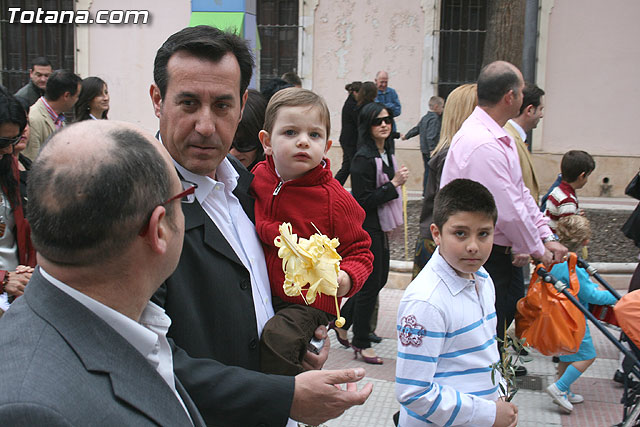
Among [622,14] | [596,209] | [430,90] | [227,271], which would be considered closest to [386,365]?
[227,271]

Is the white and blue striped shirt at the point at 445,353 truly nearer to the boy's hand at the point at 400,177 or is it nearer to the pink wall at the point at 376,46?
the boy's hand at the point at 400,177

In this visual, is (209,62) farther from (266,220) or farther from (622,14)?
(622,14)

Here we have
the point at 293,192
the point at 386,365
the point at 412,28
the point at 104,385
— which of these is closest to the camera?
the point at 104,385

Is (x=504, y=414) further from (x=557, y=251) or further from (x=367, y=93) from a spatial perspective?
(x=367, y=93)

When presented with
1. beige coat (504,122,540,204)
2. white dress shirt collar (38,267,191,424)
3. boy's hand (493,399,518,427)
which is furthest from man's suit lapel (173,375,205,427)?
beige coat (504,122,540,204)

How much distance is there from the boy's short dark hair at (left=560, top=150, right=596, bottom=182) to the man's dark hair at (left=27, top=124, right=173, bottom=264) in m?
5.13

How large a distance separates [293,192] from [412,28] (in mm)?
12918

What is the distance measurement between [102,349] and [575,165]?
17.3ft

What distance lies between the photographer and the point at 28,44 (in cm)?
1673

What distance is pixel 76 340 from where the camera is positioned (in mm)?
1074

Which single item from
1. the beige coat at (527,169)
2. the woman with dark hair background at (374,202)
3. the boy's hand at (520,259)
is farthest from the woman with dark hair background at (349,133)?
the boy's hand at (520,259)

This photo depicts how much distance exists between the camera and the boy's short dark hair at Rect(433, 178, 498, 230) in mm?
2846

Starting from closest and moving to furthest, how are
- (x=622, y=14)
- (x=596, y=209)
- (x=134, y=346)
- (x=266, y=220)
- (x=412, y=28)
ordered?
1. (x=134, y=346)
2. (x=266, y=220)
3. (x=596, y=209)
4. (x=622, y=14)
5. (x=412, y=28)

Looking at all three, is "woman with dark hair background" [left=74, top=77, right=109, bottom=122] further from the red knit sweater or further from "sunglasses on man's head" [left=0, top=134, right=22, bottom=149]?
the red knit sweater
